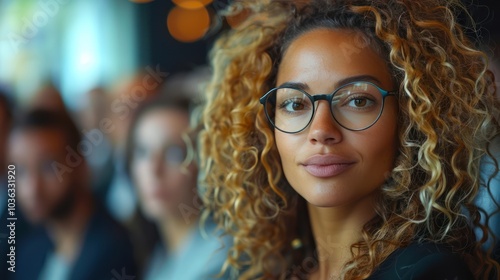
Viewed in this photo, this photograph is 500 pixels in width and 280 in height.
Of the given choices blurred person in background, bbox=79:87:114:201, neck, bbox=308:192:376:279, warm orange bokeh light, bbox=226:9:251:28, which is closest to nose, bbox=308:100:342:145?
neck, bbox=308:192:376:279

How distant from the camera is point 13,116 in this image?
60.0 inches

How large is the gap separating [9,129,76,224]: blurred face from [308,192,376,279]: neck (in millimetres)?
630

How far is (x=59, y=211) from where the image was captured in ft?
5.05

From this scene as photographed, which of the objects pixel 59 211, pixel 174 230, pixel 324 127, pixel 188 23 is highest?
pixel 188 23

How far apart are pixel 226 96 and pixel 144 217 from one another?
37cm

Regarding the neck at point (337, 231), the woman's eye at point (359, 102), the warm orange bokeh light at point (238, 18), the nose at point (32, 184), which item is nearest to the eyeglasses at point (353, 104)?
the woman's eye at point (359, 102)

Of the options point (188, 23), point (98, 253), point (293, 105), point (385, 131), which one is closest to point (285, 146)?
point (293, 105)

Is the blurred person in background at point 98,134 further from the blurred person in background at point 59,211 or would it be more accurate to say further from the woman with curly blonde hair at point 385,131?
the woman with curly blonde hair at point 385,131

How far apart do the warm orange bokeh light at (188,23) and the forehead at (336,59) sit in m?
0.37

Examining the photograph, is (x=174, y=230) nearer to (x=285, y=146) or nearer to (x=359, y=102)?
(x=285, y=146)

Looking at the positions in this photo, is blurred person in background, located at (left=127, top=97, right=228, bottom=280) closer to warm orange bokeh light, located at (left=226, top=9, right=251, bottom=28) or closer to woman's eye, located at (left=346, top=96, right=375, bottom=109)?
warm orange bokeh light, located at (left=226, top=9, right=251, bottom=28)

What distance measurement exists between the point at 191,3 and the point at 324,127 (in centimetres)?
58

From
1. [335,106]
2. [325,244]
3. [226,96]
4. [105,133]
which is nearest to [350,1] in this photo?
[335,106]

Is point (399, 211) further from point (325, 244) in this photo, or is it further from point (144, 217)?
point (144, 217)
